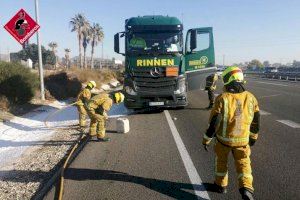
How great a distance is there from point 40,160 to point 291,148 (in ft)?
17.9

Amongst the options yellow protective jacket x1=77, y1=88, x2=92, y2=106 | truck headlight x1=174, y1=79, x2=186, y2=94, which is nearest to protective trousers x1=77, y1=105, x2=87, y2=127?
yellow protective jacket x1=77, y1=88, x2=92, y2=106

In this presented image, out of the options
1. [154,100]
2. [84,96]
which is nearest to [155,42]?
[154,100]

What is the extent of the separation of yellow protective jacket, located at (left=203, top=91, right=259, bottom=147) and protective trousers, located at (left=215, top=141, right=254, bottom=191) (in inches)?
3.9

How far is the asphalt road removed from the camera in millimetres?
6039

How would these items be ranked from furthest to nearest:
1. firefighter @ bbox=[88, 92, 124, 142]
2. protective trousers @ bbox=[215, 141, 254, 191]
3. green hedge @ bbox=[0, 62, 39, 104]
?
green hedge @ bbox=[0, 62, 39, 104]
firefighter @ bbox=[88, 92, 124, 142]
protective trousers @ bbox=[215, 141, 254, 191]

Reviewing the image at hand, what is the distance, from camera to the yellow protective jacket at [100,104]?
1008 cm

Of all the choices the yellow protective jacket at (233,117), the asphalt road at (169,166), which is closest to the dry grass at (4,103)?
the asphalt road at (169,166)

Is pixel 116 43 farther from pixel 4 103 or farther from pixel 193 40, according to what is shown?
pixel 4 103

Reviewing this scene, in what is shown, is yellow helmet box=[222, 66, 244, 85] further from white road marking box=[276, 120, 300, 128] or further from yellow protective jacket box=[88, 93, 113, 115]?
white road marking box=[276, 120, 300, 128]

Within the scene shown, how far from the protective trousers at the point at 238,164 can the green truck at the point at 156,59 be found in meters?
8.66

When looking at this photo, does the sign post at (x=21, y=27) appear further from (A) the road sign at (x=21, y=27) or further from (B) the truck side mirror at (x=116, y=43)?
(B) the truck side mirror at (x=116, y=43)

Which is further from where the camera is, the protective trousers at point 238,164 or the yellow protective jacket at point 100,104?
the yellow protective jacket at point 100,104

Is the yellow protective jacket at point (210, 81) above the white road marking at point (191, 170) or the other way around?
above

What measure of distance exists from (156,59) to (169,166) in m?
7.28
